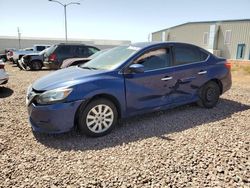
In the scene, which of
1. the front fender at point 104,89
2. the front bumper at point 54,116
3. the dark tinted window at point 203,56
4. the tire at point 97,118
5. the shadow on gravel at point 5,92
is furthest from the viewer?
the shadow on gravel at point 5,92

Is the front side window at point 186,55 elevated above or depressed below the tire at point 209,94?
above

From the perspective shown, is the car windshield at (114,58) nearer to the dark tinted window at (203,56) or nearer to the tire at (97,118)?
the tire at (97,118)

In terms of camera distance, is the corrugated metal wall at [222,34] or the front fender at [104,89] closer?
the front fender at [104,89]

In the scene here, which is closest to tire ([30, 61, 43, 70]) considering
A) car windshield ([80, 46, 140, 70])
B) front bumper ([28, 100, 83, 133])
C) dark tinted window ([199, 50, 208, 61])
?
car windshield ([80, 46, 140, 70])

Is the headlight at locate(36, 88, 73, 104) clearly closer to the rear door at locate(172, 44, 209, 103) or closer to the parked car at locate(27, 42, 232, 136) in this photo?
the parked car at locate(27, 42, 232, 136)

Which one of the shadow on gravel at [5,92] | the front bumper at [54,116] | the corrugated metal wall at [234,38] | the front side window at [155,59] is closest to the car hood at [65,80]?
the front bumper at [54,116]

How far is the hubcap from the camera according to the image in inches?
150

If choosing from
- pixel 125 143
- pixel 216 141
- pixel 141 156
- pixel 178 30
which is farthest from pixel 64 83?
pixel 178 30

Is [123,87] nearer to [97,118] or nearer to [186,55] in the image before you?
[97,118]

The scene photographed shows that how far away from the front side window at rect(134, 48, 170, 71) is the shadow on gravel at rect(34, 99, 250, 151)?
3.60 feet

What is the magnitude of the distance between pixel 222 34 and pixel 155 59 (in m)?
32.3

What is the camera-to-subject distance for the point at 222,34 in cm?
3291

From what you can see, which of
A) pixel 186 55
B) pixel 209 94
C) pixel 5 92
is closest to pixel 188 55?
pixel 186 55

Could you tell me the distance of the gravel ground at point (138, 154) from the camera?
272cm
